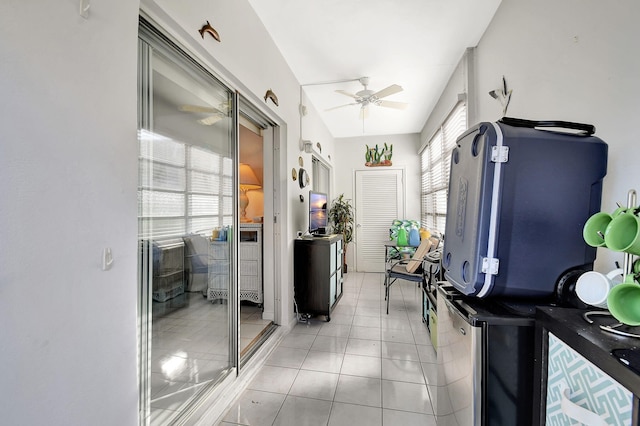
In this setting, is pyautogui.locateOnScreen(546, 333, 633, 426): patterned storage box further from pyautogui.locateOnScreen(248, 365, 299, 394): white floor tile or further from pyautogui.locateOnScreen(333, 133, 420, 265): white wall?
pyautogui.locateOnScreen(333, 133, 420, 265): white wall

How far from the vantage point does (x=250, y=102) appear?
217cm

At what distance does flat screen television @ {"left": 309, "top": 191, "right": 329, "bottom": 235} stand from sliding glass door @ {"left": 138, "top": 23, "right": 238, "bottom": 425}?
4.49ft

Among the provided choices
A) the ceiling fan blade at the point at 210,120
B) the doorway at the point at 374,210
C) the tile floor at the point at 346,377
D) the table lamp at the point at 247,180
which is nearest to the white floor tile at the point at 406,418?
the tile floor at the point at 346,377

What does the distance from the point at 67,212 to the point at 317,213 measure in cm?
272

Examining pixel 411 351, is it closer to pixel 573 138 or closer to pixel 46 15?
pixel 573 138

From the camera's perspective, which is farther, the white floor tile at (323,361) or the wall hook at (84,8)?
the white floor tile at (323,361)

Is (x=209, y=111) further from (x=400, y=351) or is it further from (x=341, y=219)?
(x=341, y=219)

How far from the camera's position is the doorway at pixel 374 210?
17.6ft

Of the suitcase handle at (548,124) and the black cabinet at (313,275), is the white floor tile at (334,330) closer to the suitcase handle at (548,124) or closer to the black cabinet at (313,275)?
the black cabinet at (313,275)

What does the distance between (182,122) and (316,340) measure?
220 centimetres

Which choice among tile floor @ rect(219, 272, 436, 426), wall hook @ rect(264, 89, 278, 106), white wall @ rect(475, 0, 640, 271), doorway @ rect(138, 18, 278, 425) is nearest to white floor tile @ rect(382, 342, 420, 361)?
tile floor @ rect(219, 272, 436, 426)

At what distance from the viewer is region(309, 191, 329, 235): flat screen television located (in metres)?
3.20

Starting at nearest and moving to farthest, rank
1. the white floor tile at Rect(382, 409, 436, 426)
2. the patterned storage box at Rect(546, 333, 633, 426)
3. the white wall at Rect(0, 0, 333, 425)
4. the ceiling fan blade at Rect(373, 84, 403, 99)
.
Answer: the patterned storage box at Rect(546, 333, 633, 426), the white wall at Rect(0, 0, 333, 425), the white floor tile at Rect(382, 409, 436, 426), the ceiling fan blade at Rect(373, 84, 403, 99)

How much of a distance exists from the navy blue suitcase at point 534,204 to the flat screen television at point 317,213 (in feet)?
7.58
